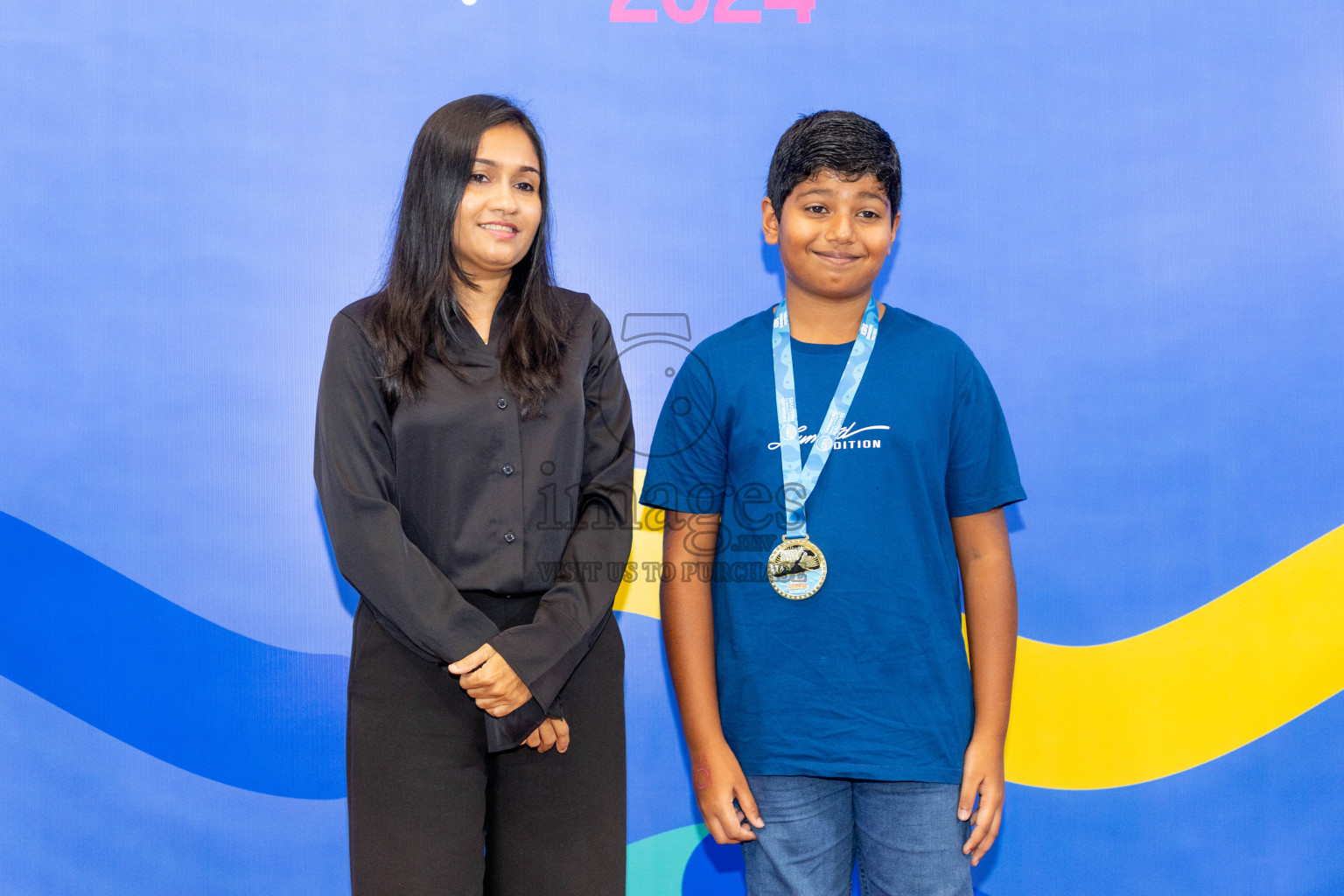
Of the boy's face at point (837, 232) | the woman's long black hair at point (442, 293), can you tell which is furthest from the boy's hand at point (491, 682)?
the boy's face at point (837, 232)

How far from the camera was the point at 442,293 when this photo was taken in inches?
71.6

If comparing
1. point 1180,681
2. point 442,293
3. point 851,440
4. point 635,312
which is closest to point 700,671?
point 851,440

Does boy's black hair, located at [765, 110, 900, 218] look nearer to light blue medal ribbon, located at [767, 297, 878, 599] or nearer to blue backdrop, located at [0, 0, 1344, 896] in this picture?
light blue medal ribbon, located at [767, 297, 878, 599]

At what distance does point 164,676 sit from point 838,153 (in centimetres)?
207

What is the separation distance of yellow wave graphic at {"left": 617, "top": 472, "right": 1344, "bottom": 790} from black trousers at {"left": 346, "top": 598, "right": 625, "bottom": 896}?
0.85 metres

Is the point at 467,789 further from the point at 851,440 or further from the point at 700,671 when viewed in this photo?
the point at 851,440

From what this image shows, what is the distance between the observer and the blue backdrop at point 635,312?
2.56 m

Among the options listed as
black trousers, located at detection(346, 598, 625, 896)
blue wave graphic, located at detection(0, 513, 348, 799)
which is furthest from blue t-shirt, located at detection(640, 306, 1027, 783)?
blue wave graphic, located at detection(0, 513, 348, 799)

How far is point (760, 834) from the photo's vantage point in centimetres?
177

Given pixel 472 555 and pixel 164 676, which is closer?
pixel 472 555

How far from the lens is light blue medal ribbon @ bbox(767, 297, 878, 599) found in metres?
1.78

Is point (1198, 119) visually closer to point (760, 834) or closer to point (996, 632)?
point (996, 632)

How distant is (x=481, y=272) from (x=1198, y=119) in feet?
6.35

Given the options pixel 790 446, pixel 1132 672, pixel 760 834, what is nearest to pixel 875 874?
pixel 760 834
